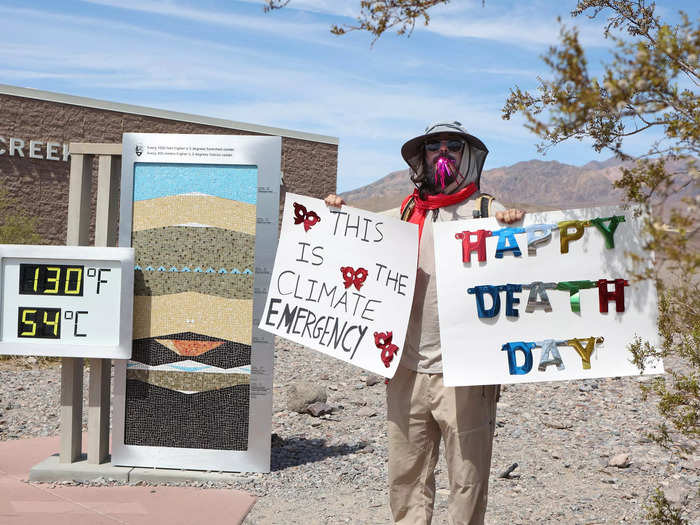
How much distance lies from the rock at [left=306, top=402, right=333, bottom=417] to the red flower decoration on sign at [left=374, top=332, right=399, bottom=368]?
147 inches

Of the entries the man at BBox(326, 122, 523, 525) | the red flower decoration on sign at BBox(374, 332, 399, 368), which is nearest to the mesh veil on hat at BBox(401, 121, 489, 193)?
the man at BBox(326, 122, 523, 525)

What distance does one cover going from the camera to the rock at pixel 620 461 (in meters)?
5.73

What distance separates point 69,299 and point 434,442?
317cm

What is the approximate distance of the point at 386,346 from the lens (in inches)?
141

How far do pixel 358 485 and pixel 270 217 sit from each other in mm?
2104

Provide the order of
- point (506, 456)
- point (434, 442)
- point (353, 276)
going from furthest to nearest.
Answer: point (506, 456)
point (353, 276)
point (434, 442)

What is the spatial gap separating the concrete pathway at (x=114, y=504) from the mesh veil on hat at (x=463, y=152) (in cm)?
256

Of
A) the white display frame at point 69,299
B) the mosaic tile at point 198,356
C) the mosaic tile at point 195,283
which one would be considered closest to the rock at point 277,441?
the mosaic tile at point 198,356

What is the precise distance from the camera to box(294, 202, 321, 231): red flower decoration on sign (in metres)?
4.01

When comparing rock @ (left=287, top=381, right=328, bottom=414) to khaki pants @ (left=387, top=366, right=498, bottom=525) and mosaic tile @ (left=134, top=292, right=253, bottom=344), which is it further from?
khaki pants @ (left=387, top=366, right=498, bottom=525)

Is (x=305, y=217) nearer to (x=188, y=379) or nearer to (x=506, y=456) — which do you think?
(x=188, y=379)

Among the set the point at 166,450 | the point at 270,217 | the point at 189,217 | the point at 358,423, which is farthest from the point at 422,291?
the point at 358,423

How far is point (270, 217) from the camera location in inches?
211

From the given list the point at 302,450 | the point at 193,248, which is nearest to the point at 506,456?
the point at 302,450
